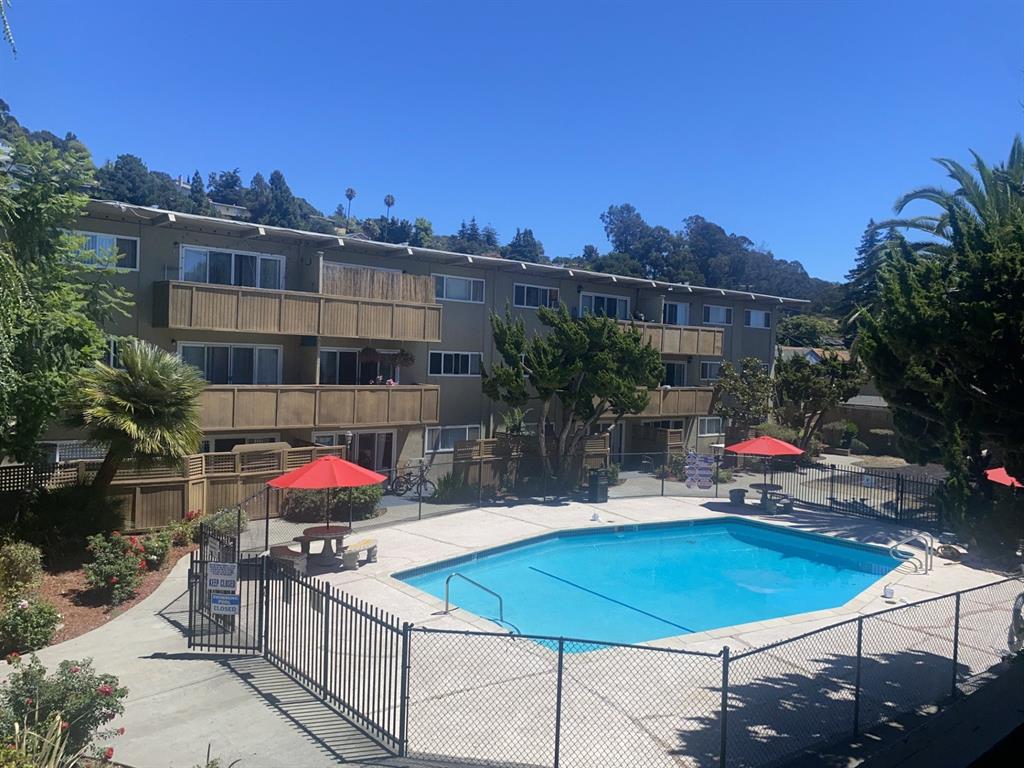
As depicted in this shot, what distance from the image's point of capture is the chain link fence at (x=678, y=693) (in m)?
8.77

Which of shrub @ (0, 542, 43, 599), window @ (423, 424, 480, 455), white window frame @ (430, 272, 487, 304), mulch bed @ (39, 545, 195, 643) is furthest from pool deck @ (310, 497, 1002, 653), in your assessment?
white window frame @ (430, 272, 487, 304)

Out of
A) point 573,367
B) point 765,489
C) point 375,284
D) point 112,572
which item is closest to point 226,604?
point 112,572

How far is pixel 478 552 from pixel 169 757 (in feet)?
38.5

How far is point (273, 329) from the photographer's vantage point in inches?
935

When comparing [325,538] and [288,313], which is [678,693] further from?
[288,313]

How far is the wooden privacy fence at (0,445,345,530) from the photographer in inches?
693

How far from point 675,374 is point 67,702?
3327 cm

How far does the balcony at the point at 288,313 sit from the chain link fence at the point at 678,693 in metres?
13.8

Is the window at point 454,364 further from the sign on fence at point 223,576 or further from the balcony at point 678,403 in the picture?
the sign on fence at point 223,576

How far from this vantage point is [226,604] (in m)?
11.6

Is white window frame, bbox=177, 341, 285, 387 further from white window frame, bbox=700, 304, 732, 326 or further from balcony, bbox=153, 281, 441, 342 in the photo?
white window frame, bbox=700, 304, 732, 326

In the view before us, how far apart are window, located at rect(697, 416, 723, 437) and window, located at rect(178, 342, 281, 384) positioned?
21923 millimetres

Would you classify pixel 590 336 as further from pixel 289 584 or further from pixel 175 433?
pixel 289 584

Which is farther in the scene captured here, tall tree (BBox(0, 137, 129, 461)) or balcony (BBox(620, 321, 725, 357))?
balcony (BBox(620, 321, 725, 357))
